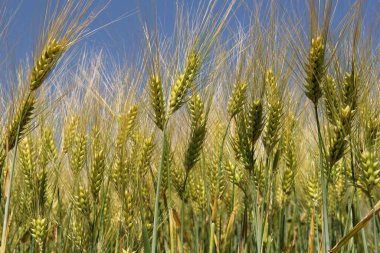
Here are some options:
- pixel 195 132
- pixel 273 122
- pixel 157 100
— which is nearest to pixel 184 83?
pixel 157 100

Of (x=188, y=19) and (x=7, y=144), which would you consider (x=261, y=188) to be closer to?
(x=188, y=19)

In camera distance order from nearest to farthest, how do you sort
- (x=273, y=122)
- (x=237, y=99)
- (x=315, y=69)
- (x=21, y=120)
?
1. (x=315, y=69)
2. (x=21, y=120)
3. (x=273, y=122)
4. (x=237, y=99)

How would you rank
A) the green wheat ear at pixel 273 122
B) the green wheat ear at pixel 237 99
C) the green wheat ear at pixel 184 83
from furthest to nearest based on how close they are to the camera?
the green wheat ear at pixel 237 99
the green wheat ear at pixel 273 122
the green wheat ear at pixel 184 83

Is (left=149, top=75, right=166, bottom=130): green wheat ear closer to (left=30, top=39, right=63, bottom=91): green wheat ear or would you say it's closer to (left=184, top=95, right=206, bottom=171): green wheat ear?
(left=184, top=95, right=206, bottom=171): green wheat ear

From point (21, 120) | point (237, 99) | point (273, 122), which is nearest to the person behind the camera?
point (21, 120)

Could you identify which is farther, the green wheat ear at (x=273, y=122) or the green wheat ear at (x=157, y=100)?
the green wheat ear at (x=273, y=122)

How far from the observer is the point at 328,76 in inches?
71.6

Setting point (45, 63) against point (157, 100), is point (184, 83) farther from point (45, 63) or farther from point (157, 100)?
point (45, 63)

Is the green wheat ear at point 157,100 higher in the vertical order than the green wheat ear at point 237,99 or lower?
lower

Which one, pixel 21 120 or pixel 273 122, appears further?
pixel 273 122

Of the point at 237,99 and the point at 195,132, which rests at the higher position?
the point at 237,99

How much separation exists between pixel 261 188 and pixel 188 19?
68 centimetres

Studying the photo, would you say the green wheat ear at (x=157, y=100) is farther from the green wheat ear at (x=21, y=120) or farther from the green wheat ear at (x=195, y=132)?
the green wheat ear at (x=21, y=120)

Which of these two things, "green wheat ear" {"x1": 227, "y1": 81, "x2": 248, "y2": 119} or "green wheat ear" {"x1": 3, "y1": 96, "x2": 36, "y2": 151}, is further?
"green wheat ear" {"x1": 227, "y1": 81, "x2": 248, "y2": 119}
